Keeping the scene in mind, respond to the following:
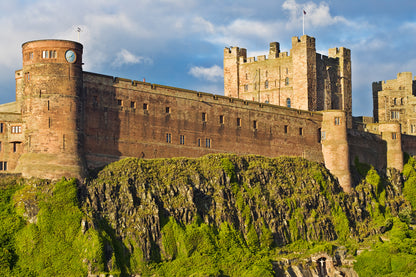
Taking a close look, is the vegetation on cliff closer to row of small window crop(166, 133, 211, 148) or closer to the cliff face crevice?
the cliff face crevice

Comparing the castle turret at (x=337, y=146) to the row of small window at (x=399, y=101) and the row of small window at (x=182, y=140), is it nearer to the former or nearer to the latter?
the row of small window at (x=182, y=140)

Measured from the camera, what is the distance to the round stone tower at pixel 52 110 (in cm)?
9088

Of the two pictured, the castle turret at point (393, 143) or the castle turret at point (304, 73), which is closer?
the castle turret at point (393, 143)

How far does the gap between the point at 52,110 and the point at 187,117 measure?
1951 cm

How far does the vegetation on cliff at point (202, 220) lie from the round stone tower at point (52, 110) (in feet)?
8.05

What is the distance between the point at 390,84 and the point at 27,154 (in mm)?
79416

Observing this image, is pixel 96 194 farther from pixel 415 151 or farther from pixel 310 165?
pixel 415 151

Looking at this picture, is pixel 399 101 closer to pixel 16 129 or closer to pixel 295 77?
pixel 295 77

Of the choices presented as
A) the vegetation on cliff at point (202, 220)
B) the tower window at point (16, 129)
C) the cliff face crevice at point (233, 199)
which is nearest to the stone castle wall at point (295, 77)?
the vegetation on cliff at point (202, 220)

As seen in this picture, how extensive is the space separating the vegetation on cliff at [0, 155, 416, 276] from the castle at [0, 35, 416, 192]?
8.57 ft

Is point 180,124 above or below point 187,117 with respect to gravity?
below

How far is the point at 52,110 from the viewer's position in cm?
9175

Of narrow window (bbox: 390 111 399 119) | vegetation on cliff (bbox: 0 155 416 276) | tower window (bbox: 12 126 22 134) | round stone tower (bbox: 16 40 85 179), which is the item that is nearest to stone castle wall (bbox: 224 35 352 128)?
vegetation on cliff (bbox: 0 155 416 276)

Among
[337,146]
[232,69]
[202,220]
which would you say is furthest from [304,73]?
[202,220]
